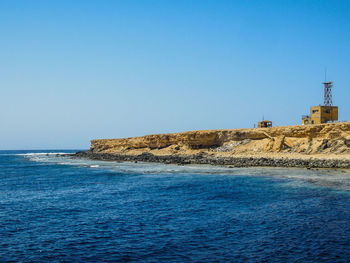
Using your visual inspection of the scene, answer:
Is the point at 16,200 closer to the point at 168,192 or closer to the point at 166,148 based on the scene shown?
the point at 168,192

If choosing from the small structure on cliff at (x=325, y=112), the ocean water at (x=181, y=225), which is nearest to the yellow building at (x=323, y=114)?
the small structure on cliff at (x=325, y=112)

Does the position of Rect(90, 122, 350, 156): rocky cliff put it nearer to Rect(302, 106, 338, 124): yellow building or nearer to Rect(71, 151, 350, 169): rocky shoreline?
Rect(71, 151, 350, 169): rocky shoreline

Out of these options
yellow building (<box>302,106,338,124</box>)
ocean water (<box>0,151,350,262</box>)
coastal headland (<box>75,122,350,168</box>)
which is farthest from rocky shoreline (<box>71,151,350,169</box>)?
yellow building (<box>302,106,338,124</box>)

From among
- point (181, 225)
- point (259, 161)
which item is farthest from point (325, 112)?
point (181, 225)

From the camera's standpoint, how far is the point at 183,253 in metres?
10.3

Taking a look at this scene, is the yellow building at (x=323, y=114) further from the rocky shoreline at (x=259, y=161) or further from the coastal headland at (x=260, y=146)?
the rocky shoreline at (x=259, y=161)

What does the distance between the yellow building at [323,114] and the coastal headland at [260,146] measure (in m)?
8.12

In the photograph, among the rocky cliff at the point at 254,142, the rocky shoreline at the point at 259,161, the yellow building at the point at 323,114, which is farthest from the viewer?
the yellow building at the point at 323,114

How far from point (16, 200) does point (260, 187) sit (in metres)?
17.5

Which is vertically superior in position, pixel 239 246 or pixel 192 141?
pixel 192 141

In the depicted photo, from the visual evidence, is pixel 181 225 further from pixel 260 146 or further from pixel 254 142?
pixel 254 142

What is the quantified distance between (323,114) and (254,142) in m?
13.4

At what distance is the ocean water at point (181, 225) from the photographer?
10.3 metres

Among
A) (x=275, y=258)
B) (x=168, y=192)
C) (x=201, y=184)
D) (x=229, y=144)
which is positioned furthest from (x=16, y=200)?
(x=229, y=144)
